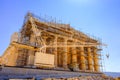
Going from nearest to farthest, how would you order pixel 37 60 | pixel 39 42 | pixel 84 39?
pixel 37 60
pixel 39 42
pixel 84 39

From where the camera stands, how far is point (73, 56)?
3119 centimetres

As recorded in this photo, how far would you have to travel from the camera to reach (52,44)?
2762cm

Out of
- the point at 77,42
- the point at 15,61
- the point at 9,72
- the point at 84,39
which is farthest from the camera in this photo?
the point at 84,39

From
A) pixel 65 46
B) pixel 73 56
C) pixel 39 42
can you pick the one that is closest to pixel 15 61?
pixel 39 42

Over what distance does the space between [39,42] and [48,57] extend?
5.82m

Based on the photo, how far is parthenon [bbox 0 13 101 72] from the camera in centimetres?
2469

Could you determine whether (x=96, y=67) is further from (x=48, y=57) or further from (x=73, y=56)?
(x=48, y=57)

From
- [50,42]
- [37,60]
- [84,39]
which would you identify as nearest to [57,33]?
[50,42]

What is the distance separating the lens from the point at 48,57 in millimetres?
18750

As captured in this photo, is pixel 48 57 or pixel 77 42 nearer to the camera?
pixel 48 57

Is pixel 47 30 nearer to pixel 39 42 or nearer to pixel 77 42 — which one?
pixel 39 42

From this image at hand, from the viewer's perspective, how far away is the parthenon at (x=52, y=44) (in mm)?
24688

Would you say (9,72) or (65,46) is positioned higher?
(65,46)

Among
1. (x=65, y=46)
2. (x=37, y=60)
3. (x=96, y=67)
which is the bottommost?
(x=96, y=67)
